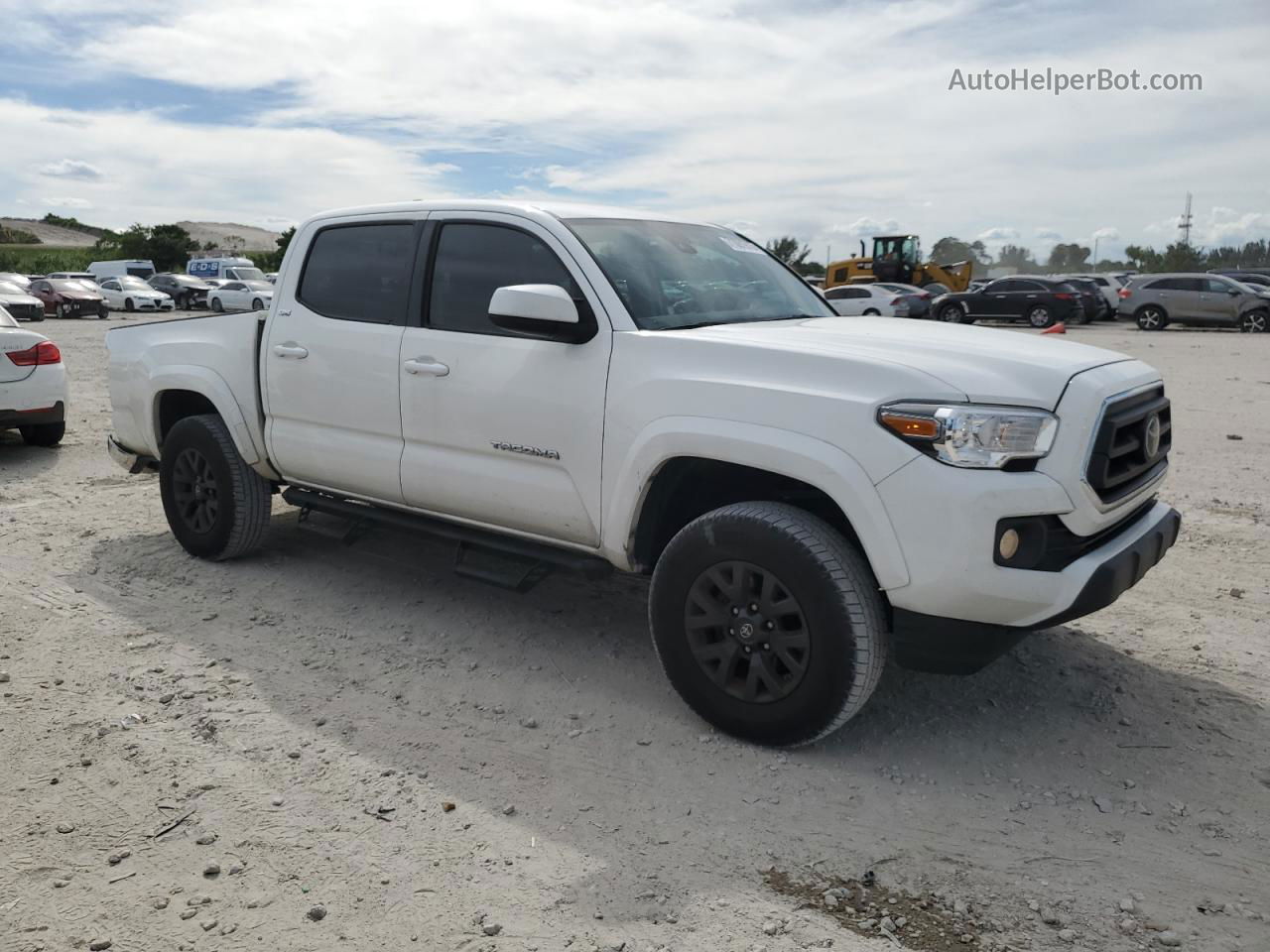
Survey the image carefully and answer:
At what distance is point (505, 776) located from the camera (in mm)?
3496

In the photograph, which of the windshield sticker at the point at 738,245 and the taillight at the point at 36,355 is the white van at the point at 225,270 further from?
the windshield sticker at the point at 738,245

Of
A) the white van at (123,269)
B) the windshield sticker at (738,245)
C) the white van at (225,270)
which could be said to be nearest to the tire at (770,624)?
the windshield sticker at (738,245)

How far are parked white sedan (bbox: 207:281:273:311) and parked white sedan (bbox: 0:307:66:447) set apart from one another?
29826 millimetres

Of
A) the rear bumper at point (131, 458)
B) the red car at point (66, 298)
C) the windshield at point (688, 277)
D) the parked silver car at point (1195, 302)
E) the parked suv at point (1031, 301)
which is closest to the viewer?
the windshield at point (688, 277)

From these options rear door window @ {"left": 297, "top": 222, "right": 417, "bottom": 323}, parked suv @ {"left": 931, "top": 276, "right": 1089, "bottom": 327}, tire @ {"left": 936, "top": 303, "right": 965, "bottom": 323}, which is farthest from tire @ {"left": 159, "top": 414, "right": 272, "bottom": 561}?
tire @ {"left": 936, "top": 303, "right": 965, "bottom": 323}

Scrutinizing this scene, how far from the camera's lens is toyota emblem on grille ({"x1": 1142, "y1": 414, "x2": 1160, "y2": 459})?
3650 mm

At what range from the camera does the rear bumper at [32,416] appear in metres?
8.48

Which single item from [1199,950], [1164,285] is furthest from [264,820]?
[1164,285]

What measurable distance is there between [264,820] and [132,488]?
5143mm

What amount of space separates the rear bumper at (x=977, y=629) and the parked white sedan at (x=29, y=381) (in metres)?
7.75

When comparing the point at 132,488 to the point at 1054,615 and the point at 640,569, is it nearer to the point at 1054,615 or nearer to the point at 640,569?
the point at 640,569

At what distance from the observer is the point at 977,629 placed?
10.7 feet

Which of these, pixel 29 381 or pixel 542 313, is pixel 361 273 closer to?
pixel 542 313

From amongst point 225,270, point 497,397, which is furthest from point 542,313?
point 225,270
